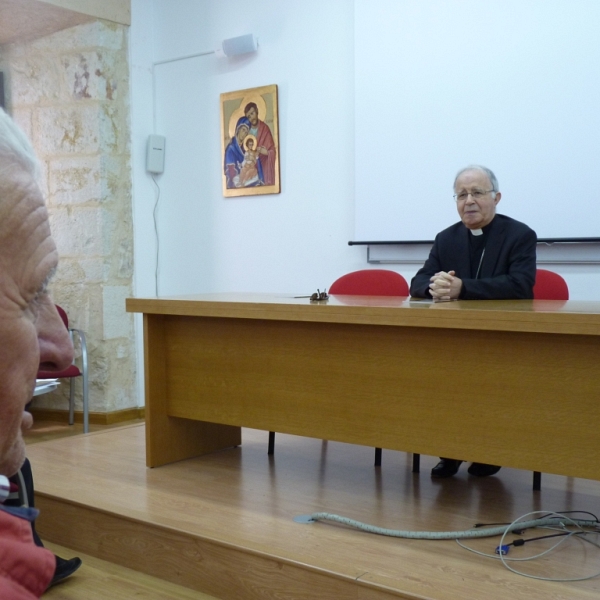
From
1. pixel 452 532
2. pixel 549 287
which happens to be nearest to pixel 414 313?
pixel 452 532

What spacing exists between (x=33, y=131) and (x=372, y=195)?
251 cm

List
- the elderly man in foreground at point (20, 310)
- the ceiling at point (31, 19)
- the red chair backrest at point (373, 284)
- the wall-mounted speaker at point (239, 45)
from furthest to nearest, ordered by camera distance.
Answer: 1. the wall-mounted speaker at point (239, 45)
2. the ceiling at point (31, 19)
3. the red chair backrest at point (373, 284)
4. the elderly man in foreground at point (20, 310)

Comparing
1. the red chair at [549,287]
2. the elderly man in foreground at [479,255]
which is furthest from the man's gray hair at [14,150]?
the red chair at [549,287]

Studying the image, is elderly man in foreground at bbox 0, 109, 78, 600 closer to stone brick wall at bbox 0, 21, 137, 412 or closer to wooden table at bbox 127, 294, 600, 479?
wooden table at bbox 127, 294, 600, 479

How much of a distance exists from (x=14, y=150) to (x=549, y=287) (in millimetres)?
3053

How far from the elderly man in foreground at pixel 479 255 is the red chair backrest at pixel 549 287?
0.11 metres

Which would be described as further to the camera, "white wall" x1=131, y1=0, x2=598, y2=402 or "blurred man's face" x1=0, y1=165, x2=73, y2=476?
"white wall" x1=131, y1=0, x2=598, y2=402

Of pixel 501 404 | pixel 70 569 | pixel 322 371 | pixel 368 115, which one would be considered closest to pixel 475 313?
pixel 501 404

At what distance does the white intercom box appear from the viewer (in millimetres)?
5473

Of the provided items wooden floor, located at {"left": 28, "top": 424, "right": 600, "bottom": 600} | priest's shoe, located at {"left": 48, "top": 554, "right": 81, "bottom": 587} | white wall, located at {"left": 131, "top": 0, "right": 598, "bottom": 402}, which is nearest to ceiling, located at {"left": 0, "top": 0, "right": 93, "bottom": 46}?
white wall, located at {"left": 131, "top": 0, "right": 598, "bottom": 402}

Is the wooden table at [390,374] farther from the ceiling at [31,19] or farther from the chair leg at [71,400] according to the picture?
the ceiling at [31,19]

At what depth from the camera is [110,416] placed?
5230mm

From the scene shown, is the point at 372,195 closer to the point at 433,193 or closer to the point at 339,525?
the point at 433,193

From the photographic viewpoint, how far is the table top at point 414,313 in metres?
2.12
